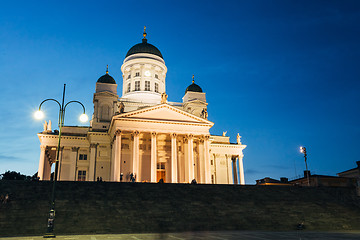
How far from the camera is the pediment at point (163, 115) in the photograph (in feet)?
140

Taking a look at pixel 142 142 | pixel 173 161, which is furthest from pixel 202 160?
pixel 142 142

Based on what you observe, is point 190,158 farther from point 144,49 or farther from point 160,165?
point 144,49

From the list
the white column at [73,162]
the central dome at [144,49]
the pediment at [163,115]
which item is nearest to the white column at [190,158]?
the pediment at [163,115]

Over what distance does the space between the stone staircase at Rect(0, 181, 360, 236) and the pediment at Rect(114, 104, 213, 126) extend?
13.2 meters

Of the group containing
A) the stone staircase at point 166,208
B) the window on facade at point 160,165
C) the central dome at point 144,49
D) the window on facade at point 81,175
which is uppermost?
the central dome at point 144,49

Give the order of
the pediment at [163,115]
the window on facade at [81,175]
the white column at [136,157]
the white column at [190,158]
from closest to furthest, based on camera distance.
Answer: the white column at [136,157] → the white column at [190,158] → the pediment at [163,115] → the window on facade at [81,175]

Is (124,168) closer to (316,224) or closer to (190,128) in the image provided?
(190,128)

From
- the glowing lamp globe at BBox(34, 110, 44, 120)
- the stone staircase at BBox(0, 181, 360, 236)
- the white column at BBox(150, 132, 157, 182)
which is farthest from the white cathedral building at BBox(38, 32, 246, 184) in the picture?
the glowing lamp globe at BBox(34, 110, 44, 120)

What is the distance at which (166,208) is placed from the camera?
85.6ft

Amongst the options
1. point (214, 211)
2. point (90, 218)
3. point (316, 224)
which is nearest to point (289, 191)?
point (316, 224)

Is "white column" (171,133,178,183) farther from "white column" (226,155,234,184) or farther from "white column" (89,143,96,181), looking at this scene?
"white column" (226,155,234,184)

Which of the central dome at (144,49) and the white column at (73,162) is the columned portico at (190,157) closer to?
the white column at (73,162)

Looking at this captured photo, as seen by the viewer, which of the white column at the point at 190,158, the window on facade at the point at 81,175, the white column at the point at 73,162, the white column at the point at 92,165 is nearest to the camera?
the white column at the point at 190,158

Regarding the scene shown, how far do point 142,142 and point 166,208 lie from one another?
2157 centimetres
